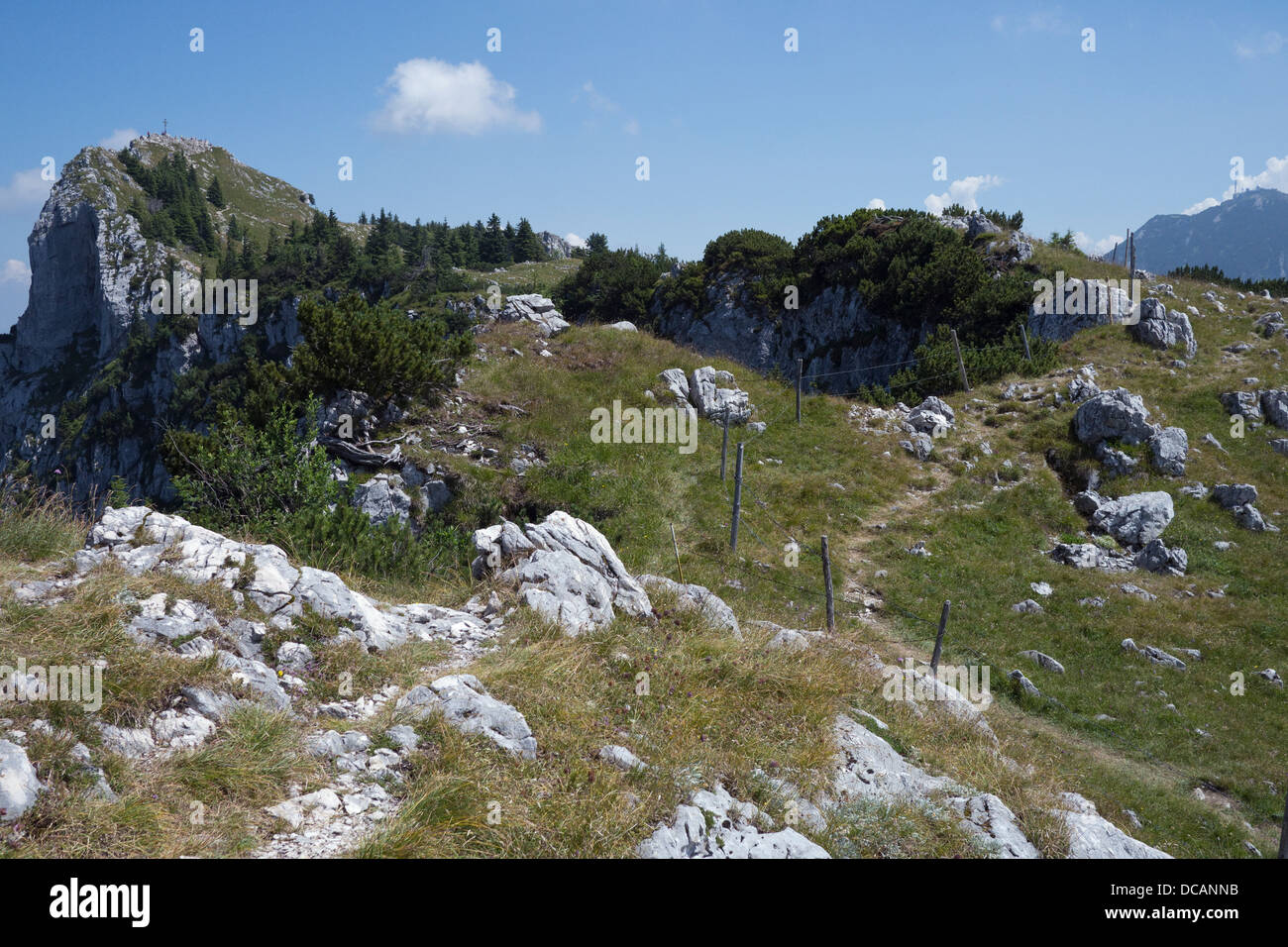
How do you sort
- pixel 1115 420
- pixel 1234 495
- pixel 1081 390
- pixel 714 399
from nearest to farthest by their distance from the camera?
pixel 1234 495 → pixel 1115 420 → pixel 1081 390 → pixel 714 399

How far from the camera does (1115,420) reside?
21.7m

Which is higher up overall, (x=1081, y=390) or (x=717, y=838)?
(x=1081, y=390)

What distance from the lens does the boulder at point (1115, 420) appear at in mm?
21344

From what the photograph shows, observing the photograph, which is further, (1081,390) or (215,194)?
(215,194)

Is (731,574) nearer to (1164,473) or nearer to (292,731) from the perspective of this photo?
(292,731)

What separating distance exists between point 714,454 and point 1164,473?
45.9 feet

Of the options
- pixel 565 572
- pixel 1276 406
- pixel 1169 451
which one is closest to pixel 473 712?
pixel 565 572

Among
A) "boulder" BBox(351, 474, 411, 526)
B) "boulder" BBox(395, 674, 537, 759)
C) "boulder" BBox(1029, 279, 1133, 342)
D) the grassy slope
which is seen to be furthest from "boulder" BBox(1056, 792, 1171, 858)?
"boulder" BBox(1029, 279, 1133, 342)

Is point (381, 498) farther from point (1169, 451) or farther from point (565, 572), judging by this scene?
point (1169, 451)

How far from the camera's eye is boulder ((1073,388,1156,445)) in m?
21.3

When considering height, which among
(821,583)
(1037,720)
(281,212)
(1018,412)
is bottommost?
(1037,720)

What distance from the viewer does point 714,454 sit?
22672 mm

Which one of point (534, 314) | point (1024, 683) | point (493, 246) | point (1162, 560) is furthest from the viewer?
point (493, 246)
